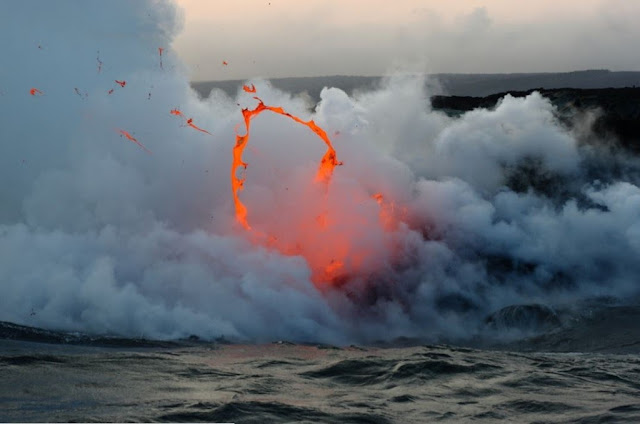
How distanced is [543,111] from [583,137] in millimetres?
2010

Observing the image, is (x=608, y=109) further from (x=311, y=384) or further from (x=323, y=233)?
(x=311, y=384)

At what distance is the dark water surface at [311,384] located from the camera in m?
11.7

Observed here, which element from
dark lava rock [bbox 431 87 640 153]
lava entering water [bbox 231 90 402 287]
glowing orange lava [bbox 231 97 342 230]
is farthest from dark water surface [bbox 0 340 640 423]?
dark lava rock [bbox 431 87 640 153]

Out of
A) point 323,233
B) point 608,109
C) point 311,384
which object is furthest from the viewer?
point 608,109

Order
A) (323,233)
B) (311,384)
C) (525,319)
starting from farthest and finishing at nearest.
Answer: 1. (323,233)
2. (525,319)
3. (311,384)

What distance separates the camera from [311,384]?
1380 centimetres

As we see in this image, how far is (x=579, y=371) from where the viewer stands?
50.1 ft

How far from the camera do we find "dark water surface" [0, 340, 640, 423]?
11727 mm

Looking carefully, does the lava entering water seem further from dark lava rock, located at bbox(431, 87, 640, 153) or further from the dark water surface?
dark lava rock, located at bbox(431, 87, 640, 153)

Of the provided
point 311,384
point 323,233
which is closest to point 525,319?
point 323,233

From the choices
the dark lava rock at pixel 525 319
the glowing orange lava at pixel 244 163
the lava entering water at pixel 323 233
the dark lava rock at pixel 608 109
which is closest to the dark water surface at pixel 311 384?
the dark lava rock at pixel 525 319

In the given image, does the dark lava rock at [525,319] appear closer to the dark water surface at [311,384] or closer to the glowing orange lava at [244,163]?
the dark water surface at [311,384]

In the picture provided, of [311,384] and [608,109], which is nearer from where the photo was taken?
[311,384]

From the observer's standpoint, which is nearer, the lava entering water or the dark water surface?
the dark water surface
